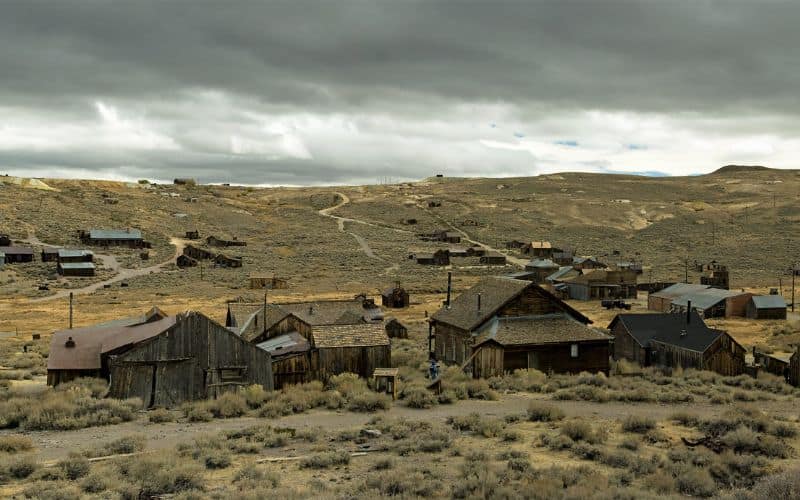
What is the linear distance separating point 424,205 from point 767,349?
425 feet

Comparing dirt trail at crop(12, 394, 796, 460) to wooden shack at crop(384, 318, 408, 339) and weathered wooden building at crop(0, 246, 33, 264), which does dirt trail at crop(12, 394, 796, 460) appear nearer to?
wooden shack at crop(384, 318, 408, 339)

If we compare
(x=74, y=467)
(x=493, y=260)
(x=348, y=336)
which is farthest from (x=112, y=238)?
(x=74, y=467)

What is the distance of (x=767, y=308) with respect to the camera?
5428 cm

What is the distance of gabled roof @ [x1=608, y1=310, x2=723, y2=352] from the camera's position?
98.3 ft

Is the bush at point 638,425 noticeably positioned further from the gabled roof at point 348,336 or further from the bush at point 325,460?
the gabled roof at point 348,336

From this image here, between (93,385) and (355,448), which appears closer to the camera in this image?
(355,448)

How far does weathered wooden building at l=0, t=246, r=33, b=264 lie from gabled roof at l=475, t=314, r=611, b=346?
253 feet

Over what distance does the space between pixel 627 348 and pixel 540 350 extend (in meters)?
7.99

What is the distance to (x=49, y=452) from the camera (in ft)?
55.3

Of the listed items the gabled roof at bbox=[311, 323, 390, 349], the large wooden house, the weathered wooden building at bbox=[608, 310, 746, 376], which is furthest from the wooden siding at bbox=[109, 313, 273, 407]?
the weathered wooden building at bbox=[608, 310, 746, 376]

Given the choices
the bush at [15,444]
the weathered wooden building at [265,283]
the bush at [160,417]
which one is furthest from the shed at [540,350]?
the weathered wooden building at [265,283]

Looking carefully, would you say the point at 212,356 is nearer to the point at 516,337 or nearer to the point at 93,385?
the point at 93,385

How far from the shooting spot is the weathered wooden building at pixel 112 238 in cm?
10188

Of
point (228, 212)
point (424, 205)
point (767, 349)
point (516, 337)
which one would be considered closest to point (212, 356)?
point (516, 337)
